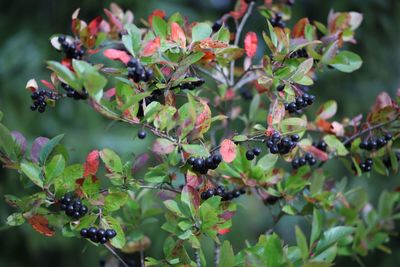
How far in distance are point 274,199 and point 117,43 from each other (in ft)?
1.39

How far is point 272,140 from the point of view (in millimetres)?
785

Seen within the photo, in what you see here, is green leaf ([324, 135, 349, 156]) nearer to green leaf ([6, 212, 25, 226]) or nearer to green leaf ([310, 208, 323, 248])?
green leaf ([310, 208, 323, 248])

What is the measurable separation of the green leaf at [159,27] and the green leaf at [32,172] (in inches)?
11.0

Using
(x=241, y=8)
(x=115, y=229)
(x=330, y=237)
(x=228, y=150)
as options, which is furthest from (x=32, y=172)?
(x=241, y=8)

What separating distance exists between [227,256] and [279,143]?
178 millimetres

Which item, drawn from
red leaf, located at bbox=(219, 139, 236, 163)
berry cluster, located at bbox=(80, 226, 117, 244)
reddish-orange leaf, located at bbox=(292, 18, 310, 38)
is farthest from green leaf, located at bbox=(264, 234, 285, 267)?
reddish-orange leaf, located at bbox=(292, 18, 310, 38)

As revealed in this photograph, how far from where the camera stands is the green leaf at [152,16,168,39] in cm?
88

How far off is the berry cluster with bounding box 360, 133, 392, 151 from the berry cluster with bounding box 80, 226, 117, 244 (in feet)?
1.50

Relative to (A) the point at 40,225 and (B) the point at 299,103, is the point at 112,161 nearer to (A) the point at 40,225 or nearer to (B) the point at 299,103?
(A) the point at 40,225

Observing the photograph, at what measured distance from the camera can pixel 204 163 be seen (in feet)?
2.55

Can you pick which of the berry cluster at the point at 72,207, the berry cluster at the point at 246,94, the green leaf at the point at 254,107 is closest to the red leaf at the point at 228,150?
the berry cluster at the point at 72,207

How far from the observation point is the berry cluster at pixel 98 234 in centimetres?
78

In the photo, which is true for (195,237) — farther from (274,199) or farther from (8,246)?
(8,246)

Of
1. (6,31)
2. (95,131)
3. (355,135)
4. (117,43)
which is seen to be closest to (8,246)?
(95,131)
